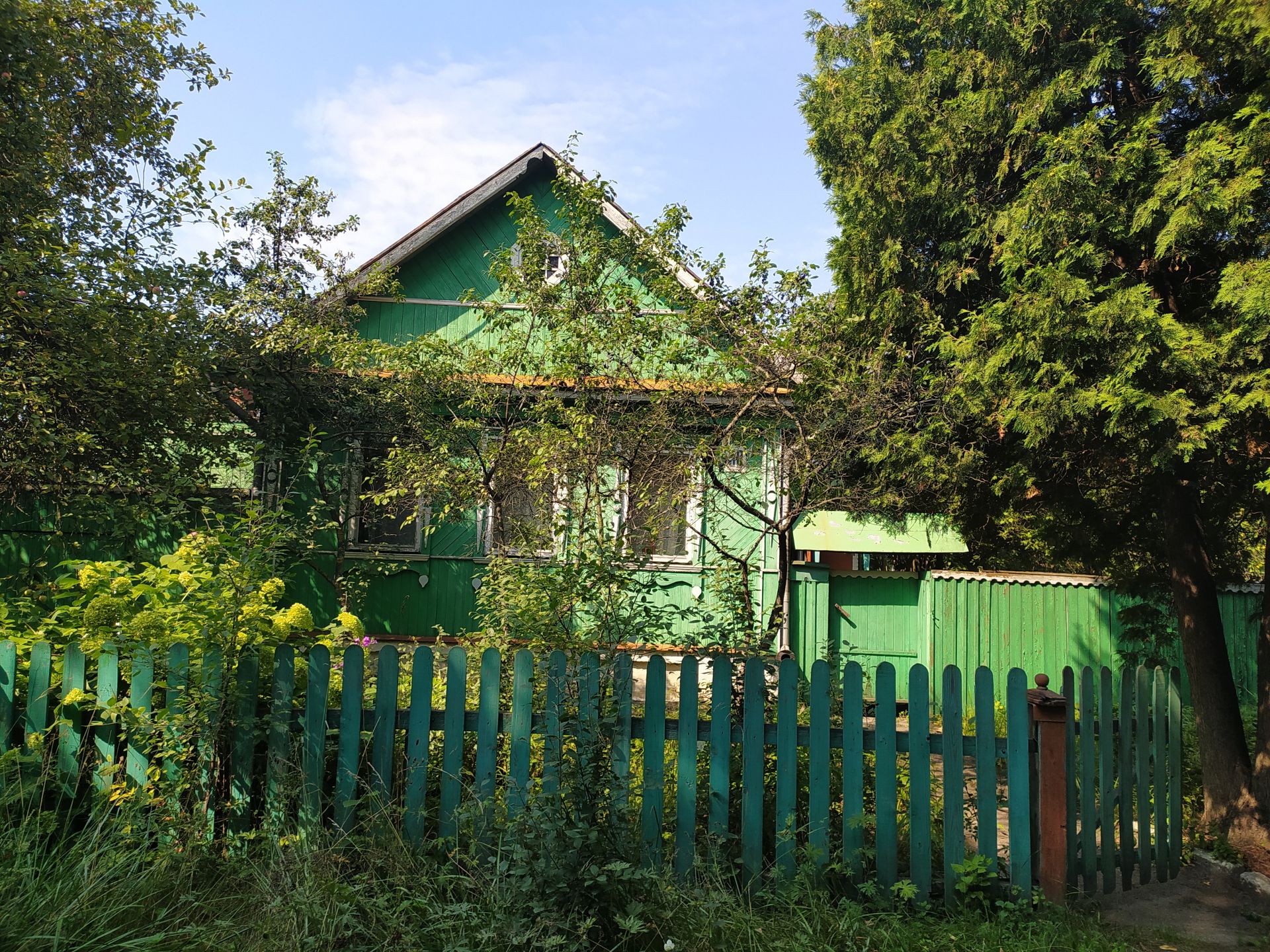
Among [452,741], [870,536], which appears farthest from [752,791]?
[870,536]

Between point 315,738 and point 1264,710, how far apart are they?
578 cm

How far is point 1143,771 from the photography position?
480cm

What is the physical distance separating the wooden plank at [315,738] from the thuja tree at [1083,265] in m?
4.25

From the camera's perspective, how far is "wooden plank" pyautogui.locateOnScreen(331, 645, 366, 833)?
3967 mm

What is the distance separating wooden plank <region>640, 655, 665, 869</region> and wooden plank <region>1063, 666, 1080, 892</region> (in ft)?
6.64

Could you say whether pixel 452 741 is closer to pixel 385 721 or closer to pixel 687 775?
pixel 385 721

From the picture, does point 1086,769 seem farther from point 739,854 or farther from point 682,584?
point 682,584

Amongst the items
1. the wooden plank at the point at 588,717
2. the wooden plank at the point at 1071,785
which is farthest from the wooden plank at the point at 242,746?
the wooden plank at the point at 1071,785

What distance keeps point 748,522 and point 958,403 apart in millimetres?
4572

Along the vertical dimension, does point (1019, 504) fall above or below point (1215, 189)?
below

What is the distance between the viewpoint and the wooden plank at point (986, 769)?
4062 millimetres

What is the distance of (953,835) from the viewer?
4051 millimetres

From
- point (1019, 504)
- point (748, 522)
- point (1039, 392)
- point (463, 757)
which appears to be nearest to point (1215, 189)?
point (1039, 392)

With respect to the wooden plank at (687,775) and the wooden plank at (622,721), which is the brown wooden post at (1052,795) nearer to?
the wooden plank at (687,775)
